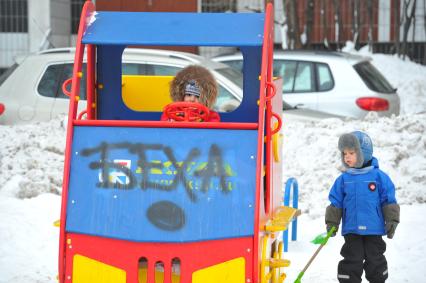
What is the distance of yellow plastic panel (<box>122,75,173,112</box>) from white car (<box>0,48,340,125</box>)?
3279 mm

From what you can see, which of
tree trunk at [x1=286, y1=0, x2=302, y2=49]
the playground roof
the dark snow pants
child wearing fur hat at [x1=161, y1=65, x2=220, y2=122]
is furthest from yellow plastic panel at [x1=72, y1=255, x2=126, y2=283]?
tree trunk at [x1=286, y1=0, x2=302, y2=49]

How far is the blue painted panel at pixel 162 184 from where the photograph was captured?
17.4 feet

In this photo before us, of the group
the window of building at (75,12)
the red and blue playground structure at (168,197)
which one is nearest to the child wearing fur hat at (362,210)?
the red and blue playground structure at (168,197)

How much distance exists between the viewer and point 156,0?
21.5 m

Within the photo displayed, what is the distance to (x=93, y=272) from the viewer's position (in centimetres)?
541

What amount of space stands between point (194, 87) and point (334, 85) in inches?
256

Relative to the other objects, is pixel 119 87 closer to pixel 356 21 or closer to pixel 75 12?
pixel 356 21

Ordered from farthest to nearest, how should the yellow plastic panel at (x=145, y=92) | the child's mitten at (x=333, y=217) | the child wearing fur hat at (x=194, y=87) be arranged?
1. the yellow plastic panel at (x=145, y=92)
2. the child wearing fur hat at (x=194, y=87)
3. the child's mitten at (x=333, y=217)

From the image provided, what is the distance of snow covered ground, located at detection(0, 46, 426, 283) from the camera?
758 centimetres

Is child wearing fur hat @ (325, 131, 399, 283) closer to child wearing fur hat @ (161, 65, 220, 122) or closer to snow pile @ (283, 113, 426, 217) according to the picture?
child wearing fur hat @ (161, 65, 220, 122)

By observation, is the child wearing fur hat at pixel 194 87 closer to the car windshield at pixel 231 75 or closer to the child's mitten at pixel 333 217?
the child's mitten at pixel 333 217

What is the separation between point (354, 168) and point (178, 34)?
1511 millimetres

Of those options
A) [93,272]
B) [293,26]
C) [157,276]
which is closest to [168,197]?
[157,276]

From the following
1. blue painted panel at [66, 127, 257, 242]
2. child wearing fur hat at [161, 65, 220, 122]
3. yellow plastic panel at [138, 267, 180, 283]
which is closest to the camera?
blue painted panel at [66, 127, 257, 242]
